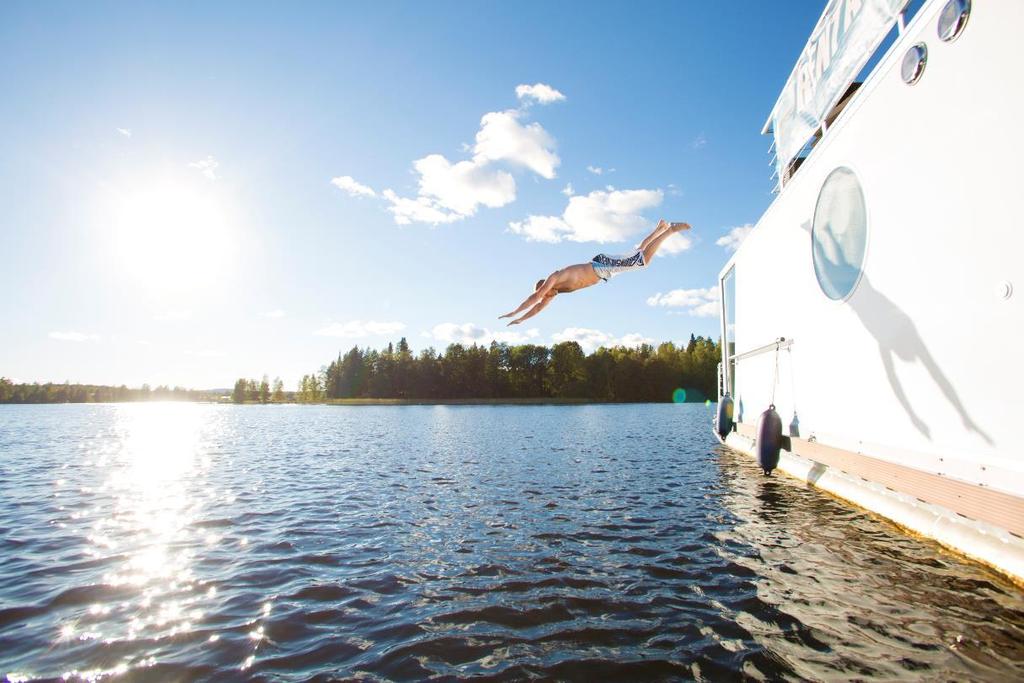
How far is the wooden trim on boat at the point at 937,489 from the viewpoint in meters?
6.66

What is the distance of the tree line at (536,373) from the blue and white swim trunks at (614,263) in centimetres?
11952

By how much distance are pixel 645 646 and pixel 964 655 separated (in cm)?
324

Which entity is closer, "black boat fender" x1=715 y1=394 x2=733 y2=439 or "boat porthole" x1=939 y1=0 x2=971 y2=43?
"boat porthole" x1=939 y1=0 x2=971 y2=43

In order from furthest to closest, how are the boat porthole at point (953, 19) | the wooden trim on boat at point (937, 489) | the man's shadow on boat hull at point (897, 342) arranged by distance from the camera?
the man's shadow on boat hull at point (897, 342)
the boat porthole at point (953, 19)
the wooden trim on boat at point (937, 489)

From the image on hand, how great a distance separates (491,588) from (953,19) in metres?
10.7

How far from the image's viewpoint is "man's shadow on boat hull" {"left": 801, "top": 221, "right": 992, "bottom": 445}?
25.5ft

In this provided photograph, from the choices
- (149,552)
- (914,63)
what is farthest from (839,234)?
(149,552)

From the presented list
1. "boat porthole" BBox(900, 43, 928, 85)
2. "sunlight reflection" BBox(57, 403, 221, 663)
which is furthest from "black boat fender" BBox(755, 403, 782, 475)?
"sunlight reflection" BBox(57, 403, 221, 663)

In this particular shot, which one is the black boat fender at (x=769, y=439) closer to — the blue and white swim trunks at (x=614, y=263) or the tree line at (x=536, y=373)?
the blue and white swim trunks at (x=614, y=263)

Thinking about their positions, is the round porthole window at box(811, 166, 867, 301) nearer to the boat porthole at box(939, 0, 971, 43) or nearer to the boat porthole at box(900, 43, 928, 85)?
the boat porthole at box(900, 43, 928, 85)

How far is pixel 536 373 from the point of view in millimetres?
139375

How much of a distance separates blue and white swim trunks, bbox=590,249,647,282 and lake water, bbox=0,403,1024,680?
18.0 feet

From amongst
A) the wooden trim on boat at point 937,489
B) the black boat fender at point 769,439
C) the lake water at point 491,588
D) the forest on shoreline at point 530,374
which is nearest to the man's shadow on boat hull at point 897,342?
the wooden trim on boat at point 937,489

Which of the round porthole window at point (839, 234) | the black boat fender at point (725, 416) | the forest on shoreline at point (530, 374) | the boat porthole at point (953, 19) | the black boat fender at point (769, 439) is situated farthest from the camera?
the forest on shoreline at point (530, 374)
